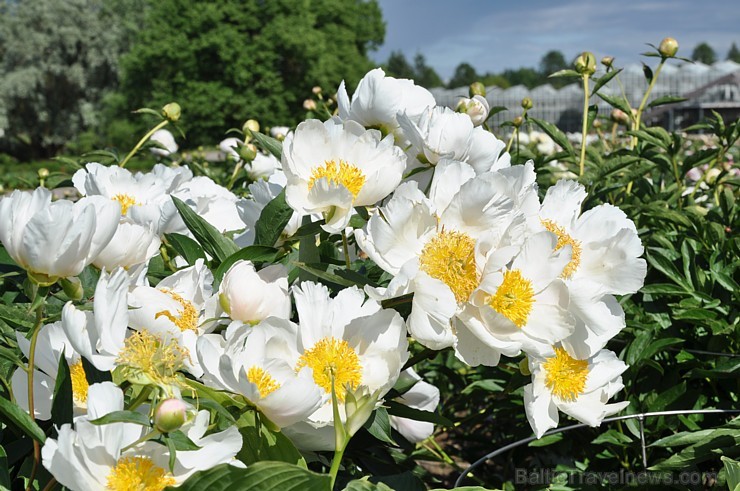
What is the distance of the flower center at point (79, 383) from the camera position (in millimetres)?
663

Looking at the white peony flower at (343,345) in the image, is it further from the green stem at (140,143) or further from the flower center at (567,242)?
the green stem at (140,143)

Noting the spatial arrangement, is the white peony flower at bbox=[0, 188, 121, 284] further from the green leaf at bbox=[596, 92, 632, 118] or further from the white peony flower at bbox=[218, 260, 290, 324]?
the green leaf at bbox=[596, 92, 632, 118]

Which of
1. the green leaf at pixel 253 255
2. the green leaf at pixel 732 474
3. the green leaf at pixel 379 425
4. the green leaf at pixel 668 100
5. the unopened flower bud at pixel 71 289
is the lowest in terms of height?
the green leaf at pixel 732 474

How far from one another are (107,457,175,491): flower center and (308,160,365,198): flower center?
304 millimetres

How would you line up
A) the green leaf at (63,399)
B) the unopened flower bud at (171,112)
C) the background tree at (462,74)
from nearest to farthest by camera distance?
1. the green leaf at (63,399)
2. the unopened flower bud at (171,112)
3. the background tree at (462,74)

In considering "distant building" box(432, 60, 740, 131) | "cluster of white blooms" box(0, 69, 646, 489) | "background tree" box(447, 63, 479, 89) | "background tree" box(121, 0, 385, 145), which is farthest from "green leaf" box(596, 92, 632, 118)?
"background tree" box(447, 63, 479, 89)

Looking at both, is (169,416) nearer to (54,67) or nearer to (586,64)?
(586,64)

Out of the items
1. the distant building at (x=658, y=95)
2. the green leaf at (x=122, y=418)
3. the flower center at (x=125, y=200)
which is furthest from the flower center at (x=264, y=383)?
the distant building at (x=658, y=95)

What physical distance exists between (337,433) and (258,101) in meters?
20.0

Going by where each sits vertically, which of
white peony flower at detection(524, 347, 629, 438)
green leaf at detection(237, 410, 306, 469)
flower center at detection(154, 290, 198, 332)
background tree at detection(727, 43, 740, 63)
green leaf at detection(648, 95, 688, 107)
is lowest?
background tree at detection(727, 43, 740, 63)

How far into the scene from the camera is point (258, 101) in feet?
65.6

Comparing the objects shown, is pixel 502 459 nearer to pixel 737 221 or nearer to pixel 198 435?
pixel 737 221

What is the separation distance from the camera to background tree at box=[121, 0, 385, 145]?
19.6 meters

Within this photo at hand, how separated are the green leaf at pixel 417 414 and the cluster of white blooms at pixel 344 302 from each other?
11 centimetres
